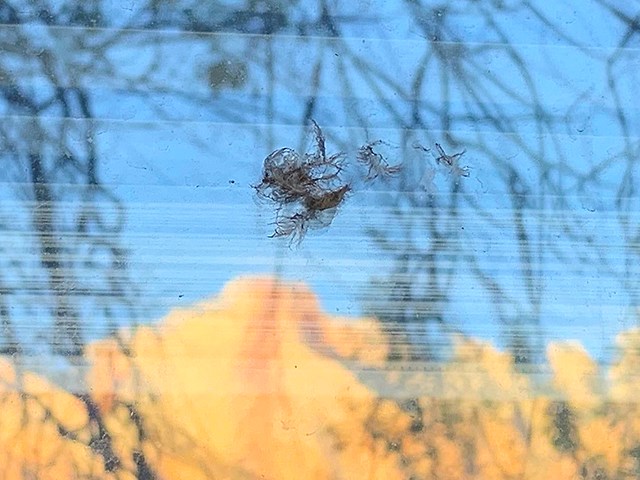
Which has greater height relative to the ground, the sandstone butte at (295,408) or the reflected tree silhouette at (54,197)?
the reflected tree silhouette at (54,197)

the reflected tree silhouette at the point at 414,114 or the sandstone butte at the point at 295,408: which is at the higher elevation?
the reflected tree silhouette at the point at 414,114

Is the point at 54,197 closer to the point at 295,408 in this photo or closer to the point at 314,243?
the point at 314,243

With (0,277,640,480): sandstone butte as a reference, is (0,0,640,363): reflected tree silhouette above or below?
above

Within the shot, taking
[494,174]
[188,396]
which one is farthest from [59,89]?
[494,174]

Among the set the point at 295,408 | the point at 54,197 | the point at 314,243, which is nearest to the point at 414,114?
the point at 314,243

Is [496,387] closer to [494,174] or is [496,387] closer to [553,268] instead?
[553,268]
